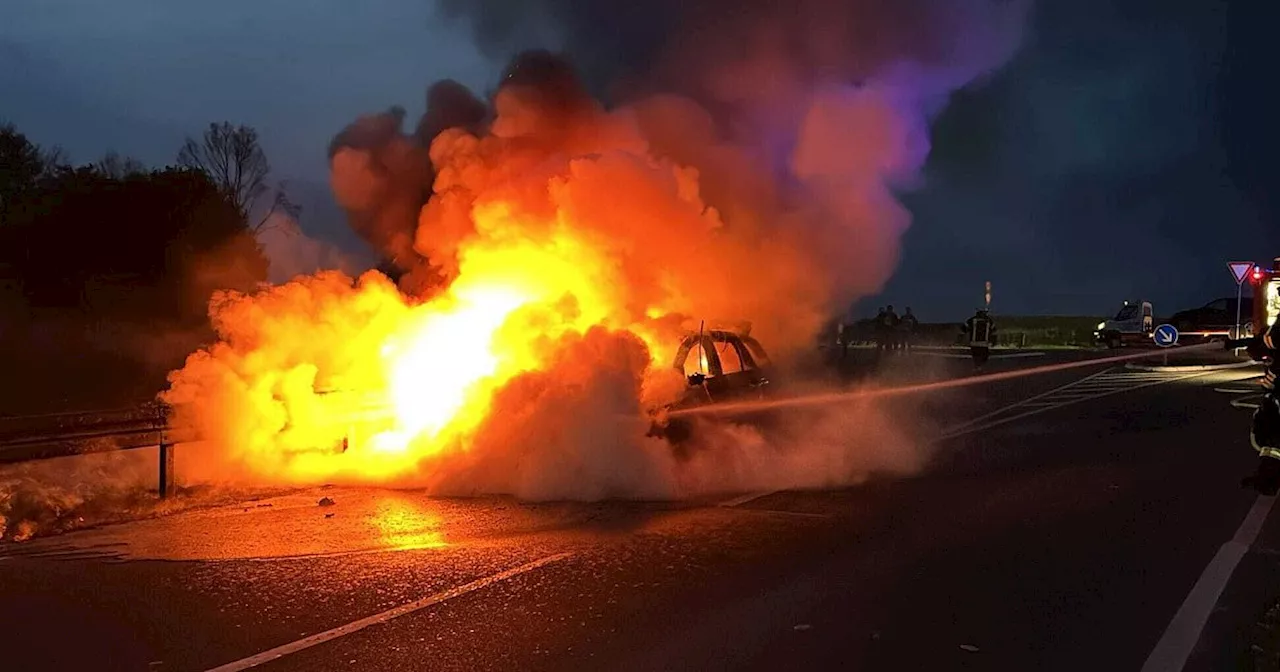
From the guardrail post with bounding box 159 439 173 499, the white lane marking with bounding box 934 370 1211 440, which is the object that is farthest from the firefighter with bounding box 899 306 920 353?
the guardrail post with bounding box 159 439 173 499

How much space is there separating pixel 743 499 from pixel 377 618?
4596 mm

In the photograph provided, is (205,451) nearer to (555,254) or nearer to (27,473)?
(27,473)

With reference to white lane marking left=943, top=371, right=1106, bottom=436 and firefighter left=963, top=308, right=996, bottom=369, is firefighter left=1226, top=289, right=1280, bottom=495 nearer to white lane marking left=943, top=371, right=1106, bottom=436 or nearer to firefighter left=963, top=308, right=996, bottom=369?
white lane marking left=943, top=371, right=1106, bottom=436

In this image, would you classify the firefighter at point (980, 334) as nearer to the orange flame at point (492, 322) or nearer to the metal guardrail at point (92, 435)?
the orange flame at point (492, 322)

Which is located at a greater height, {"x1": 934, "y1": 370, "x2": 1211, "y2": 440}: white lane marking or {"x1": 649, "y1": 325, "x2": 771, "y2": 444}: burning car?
{"x1": 649, "y1": 325, "x2": 771, "y2": 444}: burning car

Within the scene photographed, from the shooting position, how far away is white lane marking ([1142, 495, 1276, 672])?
5270mm

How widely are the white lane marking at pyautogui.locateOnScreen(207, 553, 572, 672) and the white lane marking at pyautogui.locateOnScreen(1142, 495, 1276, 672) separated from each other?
3.76 metres

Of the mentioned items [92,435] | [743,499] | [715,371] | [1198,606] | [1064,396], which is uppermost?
[715,371]

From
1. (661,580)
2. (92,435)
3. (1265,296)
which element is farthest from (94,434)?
(1265,296)

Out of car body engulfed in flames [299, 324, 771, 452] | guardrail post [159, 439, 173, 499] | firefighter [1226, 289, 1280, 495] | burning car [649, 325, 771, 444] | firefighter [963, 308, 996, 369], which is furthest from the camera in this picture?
firefighter [963, 308, 996, 369]

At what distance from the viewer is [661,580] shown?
6.81 metres

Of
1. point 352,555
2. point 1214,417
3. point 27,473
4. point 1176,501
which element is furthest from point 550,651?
point 1214,417

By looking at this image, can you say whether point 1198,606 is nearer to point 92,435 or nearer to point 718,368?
point 718,368

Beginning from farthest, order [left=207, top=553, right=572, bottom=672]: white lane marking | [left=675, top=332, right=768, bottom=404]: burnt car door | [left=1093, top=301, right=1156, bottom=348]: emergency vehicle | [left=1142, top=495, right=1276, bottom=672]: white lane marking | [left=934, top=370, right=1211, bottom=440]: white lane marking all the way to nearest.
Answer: [left=1093, top=301, right=1156, bottom=348]: emergency vehicle → [left=934, top=370, right=1211, bottom=440]: white lane marking → [left=675, top=332, right=768, bottom=404]: burnt car door → [left=1142, top=495, right=1276, bottom=672]: white lane marking → [left=207, top=553, right=572, bottom=672]: white lane marking
